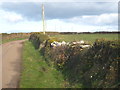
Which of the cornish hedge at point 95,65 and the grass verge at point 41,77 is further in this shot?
the grass verge at point 41,77

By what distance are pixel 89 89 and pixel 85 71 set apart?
6.70ft

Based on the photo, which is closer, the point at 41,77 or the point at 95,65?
the point at 95,65

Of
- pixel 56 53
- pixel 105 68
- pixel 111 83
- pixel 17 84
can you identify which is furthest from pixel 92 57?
pixel 56 53

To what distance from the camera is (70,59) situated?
17.0 meters

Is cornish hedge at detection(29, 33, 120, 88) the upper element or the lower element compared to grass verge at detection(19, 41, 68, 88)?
upper

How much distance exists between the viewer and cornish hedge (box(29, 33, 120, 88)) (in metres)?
11.0

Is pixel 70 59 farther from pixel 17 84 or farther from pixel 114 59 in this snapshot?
pixel 114 59

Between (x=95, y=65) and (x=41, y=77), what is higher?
(x=95, y=65)

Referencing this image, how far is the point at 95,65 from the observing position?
42.0 feet

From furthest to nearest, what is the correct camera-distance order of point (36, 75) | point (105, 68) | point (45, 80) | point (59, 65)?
point (59, 65) < point (36, 75) < point (45, 80) < point (105, 68)

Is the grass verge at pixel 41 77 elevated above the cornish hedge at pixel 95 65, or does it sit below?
below

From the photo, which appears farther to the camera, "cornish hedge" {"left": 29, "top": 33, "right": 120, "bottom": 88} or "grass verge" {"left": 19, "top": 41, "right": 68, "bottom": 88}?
"grass verge" {"left": 19, "top": 41, "right": 68, "bottom": 88}

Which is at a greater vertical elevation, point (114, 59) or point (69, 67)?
point (114, 59)

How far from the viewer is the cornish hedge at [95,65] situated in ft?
36.1
